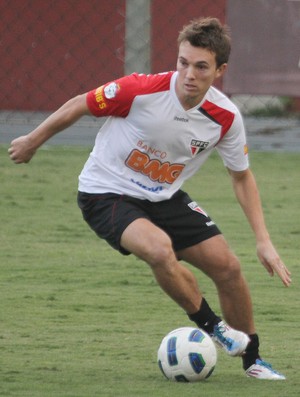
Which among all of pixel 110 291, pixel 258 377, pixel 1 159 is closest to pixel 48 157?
pixel 1 159

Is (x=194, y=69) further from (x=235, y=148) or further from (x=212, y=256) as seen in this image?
(x=212, y=256)

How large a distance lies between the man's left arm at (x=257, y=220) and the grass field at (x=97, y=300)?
1.70ft

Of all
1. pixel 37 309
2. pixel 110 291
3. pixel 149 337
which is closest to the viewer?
pixel 149 337

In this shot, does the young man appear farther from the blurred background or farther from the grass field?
the blurred background

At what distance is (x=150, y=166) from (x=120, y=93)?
361 millimetres

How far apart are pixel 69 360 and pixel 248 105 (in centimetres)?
771

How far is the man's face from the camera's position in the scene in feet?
20.4

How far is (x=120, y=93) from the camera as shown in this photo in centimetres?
632

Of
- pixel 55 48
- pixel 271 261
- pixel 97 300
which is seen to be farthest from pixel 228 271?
pixel 55 48

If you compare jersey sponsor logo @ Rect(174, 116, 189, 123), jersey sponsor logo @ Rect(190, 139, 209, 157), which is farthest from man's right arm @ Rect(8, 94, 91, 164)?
jersey sponsor logo @ Rect(190, 139, 209, 157)

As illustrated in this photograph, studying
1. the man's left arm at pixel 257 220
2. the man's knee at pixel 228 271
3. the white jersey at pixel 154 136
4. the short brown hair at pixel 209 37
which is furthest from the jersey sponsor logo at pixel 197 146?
the man's knee at pixel 228 271

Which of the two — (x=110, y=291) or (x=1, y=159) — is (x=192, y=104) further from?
(x=1, y=159)

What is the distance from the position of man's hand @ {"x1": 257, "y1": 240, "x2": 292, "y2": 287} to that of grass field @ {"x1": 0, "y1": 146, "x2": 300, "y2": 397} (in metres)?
0.47

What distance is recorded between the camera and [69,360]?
657 centimetres
